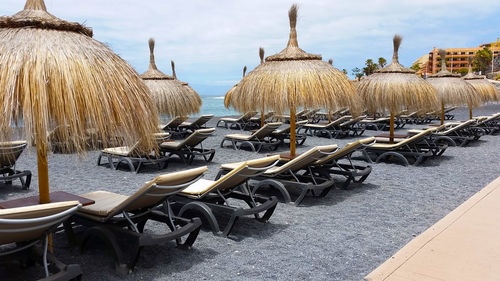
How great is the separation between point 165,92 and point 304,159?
6.42m

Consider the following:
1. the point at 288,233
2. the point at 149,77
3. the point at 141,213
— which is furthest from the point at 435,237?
the point at 149,77

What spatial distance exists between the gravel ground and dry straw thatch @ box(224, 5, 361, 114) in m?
1.41

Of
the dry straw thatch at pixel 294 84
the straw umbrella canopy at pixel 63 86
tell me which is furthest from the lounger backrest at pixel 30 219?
the dry straw thatch at pixel 294 84

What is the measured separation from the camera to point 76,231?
160 inches

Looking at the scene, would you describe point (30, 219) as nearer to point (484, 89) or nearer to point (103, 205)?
point (103, 205)

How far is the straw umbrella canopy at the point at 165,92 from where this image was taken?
10.7m

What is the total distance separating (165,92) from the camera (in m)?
10.8

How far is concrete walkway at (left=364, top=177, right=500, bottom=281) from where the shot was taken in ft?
10.4

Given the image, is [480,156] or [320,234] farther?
[480,156]

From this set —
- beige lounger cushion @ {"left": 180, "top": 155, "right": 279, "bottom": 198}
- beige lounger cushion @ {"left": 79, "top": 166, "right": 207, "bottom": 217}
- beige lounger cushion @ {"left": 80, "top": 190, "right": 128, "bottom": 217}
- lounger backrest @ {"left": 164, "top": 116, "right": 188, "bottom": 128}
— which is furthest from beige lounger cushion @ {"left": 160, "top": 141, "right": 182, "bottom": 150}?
lounger backrest @ {"left": 164, "top": 116, "right": 188, "bottom": 128}

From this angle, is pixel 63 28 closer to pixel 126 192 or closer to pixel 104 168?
pixel 126 192

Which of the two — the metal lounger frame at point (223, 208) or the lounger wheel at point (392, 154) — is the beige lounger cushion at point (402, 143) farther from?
the metal lounger frame at point (223, 208)

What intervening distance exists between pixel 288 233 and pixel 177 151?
457 cm

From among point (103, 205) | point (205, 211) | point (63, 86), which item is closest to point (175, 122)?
point (205, 211)
